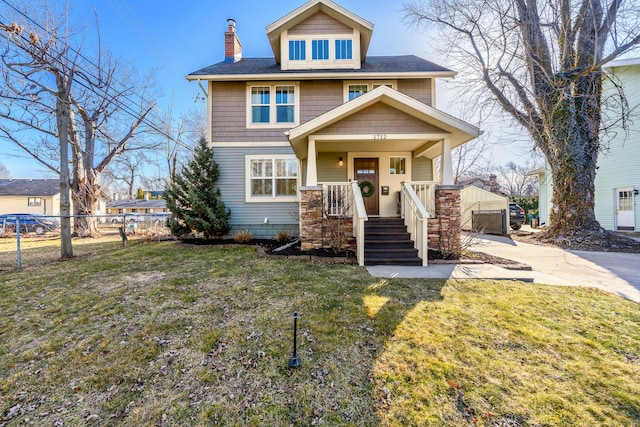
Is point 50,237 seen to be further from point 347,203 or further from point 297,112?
point 347,203

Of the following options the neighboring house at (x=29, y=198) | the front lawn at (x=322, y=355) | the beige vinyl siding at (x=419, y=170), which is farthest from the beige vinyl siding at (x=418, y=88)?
the neighboring house at (x=29, y=198)

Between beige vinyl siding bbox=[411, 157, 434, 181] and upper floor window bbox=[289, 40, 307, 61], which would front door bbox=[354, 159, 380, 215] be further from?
upper floor window bbox=[289, 40, 307, 61]

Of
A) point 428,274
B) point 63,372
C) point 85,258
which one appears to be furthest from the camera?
point 85,258

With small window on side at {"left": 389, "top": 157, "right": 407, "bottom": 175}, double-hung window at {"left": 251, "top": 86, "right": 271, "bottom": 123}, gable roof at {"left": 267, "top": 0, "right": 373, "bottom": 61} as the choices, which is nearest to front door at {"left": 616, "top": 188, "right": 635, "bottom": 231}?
small window on side at {"left": 389, "top": 157, "right": 407, "bottom": 175}

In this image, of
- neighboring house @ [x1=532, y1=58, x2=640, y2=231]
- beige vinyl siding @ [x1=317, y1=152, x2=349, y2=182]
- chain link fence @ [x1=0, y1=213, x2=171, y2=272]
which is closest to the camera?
chain link fence @ [x1=0, y1=213, x2=171, y2=272]

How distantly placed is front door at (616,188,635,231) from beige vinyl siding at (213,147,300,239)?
16.3m

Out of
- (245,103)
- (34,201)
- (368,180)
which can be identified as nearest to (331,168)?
(368,180)

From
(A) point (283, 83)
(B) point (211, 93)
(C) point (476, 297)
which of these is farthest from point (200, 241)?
(C) point (476, 297)

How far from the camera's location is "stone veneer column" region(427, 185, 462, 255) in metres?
6.88

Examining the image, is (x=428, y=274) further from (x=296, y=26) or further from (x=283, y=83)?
(x=296, y=26)

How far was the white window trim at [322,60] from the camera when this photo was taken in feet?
34.0

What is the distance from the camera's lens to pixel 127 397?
2.38 meters

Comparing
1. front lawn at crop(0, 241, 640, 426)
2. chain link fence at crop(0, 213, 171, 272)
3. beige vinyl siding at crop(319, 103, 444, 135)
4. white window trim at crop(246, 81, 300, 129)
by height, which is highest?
white window trim at crop(246, 81, 300, 129)

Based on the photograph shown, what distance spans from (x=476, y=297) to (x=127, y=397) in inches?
185
